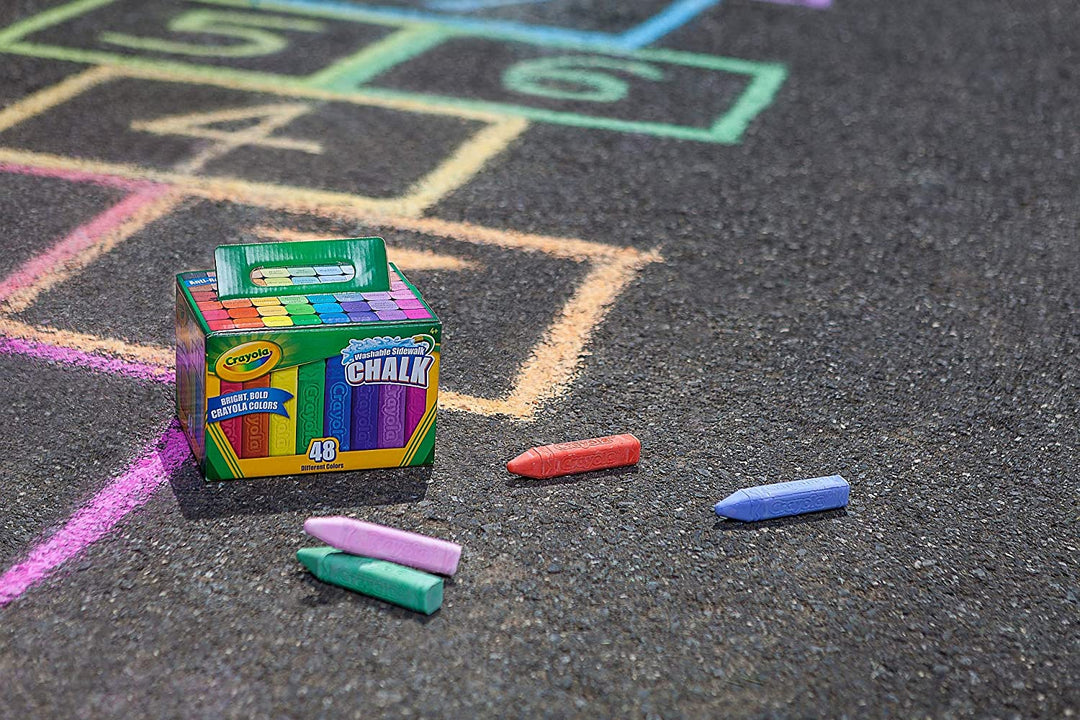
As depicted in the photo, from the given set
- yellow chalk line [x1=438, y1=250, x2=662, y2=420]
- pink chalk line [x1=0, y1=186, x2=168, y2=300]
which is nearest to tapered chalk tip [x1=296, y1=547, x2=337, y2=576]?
yellow chalk line [x1=438, y1=250, x2=662, y2=420]

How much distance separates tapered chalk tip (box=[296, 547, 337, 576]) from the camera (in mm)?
3684

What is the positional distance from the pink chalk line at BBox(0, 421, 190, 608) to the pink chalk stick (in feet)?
2.34

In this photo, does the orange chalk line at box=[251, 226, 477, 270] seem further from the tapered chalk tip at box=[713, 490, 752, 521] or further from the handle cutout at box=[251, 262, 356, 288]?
the tapered chalk tip at box=[713, 490, 752, 521]

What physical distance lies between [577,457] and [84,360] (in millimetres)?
1977

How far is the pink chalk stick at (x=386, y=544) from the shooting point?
365 centimetres

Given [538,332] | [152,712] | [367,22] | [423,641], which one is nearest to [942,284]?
[538,332]

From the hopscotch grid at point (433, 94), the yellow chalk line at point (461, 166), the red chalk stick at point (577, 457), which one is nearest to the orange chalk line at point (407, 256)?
the yellow chalk line at point (461, 166)

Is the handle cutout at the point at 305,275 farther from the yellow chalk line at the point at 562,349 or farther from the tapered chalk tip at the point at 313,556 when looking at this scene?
the tapered chalk tip at the point at 313,556

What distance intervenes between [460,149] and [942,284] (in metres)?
2.82

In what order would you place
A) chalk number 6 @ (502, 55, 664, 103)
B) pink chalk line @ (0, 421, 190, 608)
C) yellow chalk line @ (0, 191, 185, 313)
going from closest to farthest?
1. pink chalk line @ (0, 421, 190, 608)
2. yellow chalk line @ (0, 191, 185, 313)
3. chalk number 6 @ (502, 55, 664, 103)

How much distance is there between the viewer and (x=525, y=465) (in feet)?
14.0

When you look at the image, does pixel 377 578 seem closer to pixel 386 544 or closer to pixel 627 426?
pixel 386 544

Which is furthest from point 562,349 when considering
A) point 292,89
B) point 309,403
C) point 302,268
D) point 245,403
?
point 292,89

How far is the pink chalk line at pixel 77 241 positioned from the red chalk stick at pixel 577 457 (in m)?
2.48
